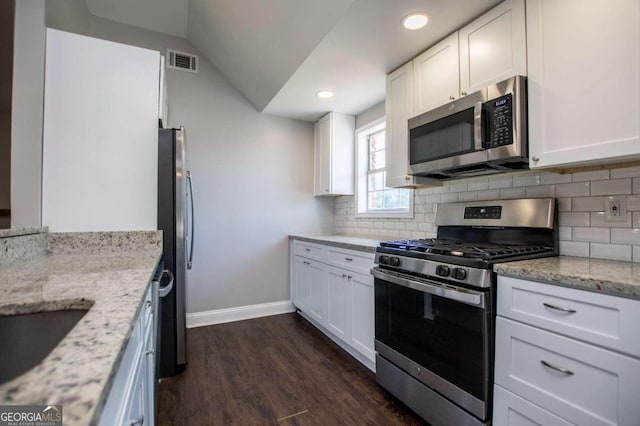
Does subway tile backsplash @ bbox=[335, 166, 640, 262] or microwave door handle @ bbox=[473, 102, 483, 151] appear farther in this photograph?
microwave door handle @ bbox=[473, 102, 483, 151]

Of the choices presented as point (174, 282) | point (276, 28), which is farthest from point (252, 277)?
point (276, 28)

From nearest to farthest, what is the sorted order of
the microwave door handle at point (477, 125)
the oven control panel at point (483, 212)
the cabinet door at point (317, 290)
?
the microwave door handle at point (477, 125), the oven control panel at point (483, 212), the cabinet door at point (317, 290)

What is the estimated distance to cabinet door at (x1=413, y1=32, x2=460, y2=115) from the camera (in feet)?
6.30

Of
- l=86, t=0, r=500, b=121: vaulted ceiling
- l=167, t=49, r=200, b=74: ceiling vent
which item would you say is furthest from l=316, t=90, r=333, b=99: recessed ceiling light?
l=167, t=49, r=200, b=74: ceiling vent

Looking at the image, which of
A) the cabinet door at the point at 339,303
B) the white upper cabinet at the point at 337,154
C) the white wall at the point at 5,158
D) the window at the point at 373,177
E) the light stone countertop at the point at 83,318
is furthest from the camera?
the white upper cabinet at the point at 337,154

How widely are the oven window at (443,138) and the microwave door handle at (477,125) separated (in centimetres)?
4

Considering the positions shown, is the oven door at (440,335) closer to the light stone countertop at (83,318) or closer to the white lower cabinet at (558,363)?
the white lower cabinet at (558,363)

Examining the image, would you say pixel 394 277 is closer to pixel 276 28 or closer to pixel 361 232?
pixel 361 232

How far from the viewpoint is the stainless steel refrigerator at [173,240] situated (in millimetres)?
2113

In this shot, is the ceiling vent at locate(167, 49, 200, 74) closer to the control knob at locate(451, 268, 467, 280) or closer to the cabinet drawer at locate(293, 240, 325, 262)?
the cabinet drawer at locate(293, 240, 325, 262)

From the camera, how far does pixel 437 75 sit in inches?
80.0

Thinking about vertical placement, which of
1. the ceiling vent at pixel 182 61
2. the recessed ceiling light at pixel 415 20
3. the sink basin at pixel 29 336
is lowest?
the sink basin at pixel 29 336

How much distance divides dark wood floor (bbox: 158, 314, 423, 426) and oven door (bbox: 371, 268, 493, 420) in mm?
327

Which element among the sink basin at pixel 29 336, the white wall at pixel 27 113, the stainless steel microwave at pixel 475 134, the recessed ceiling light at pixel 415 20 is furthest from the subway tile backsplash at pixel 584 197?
the white wall at pixel 27 113
